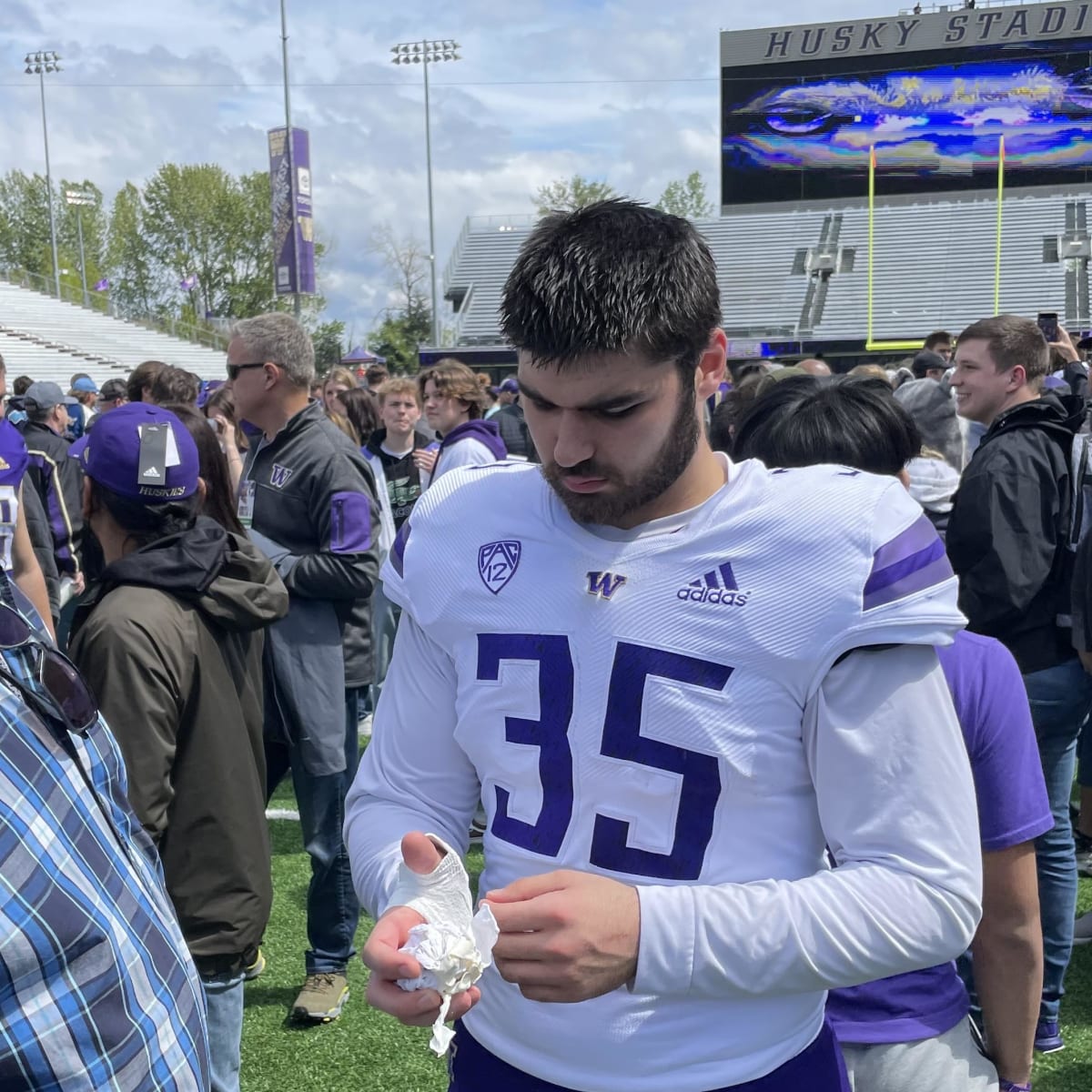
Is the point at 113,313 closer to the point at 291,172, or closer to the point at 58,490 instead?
the point at 291,172

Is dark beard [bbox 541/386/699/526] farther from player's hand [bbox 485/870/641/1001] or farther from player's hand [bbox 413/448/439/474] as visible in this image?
player's hand [bbox 413/448/439/474]

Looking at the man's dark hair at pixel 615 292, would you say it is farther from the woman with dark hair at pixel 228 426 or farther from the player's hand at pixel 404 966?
the woman with dark hair at pixel 228 426

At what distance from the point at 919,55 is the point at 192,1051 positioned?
38697mm

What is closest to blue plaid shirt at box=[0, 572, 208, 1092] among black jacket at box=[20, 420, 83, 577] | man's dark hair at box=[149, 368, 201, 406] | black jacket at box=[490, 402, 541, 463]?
man's dark hair at box=[149, 368, 201, 406]

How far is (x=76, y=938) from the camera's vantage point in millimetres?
1069

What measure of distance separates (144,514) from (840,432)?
4.70ft

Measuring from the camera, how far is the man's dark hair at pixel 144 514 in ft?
7.93

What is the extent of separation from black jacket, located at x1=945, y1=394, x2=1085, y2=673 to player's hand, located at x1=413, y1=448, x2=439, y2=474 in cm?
338

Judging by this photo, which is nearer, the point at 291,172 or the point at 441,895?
the point at 441,895

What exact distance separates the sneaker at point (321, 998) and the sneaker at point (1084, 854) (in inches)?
113

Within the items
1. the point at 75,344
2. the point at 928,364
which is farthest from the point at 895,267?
the point at 928,364

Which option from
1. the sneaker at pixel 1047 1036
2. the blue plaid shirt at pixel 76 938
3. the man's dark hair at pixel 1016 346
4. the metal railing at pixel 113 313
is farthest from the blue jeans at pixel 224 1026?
the metal railing at pixel 113 313

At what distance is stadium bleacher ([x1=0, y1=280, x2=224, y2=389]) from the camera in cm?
3080

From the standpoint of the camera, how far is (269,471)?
12.0 feet
